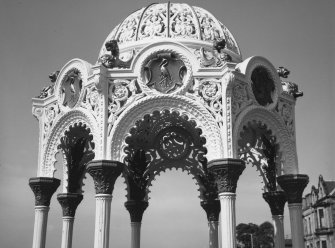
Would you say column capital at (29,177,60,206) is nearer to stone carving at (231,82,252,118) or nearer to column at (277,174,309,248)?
stone carving at (231,82,252,118)

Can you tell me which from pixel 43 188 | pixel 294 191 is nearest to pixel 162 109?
pixel 43 188

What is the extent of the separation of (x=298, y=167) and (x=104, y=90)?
770cm

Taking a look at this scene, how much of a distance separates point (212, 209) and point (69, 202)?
23.6 feet

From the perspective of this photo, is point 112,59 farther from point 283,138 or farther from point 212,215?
point 212,215

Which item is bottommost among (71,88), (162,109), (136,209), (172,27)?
(136,209)

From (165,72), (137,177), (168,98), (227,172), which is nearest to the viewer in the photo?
(227,172)

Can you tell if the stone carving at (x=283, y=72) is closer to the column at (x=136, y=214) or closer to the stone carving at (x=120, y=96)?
the stone carving at (x=120, y=96)

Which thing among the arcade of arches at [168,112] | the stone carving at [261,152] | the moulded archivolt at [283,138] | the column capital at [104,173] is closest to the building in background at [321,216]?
the stone carving at [261,152]

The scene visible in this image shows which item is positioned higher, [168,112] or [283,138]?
[168,112]

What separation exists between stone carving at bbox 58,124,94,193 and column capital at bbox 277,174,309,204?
25.4ft

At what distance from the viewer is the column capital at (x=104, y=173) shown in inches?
595

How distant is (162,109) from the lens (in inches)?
629

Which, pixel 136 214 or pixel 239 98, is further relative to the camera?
pixel 136 214

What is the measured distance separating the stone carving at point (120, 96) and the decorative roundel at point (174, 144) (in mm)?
5707
